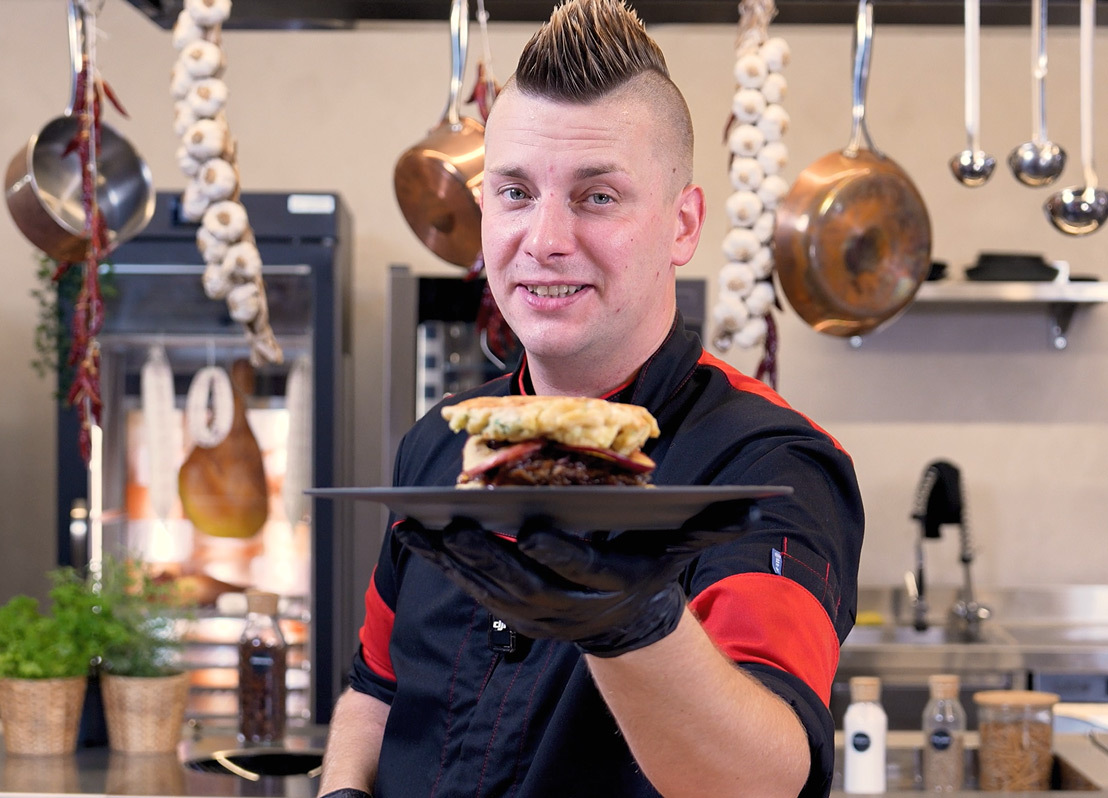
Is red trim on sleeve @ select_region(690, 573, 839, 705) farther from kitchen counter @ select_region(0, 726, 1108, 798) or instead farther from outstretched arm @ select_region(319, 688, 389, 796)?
kitchen counter @ select_region(0, 726, 1108, 798)

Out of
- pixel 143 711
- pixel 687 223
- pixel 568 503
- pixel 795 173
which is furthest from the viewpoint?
pixel 795 173

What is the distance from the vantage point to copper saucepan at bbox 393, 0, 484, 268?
2088 millimetres

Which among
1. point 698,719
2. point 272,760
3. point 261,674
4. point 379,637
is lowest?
point 272,760

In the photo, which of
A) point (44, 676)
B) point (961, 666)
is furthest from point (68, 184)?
point (961, 666)

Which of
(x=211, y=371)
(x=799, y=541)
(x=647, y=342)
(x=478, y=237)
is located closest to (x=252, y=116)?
(x=211, y=371)

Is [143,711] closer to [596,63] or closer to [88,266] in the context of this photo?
[88,266]

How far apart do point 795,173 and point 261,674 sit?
2.60 meters

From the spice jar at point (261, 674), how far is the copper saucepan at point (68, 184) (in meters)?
0.68

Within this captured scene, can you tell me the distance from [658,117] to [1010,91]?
11.0 feet

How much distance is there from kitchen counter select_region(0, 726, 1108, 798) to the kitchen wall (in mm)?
1878

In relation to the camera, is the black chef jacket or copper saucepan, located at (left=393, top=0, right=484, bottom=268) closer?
the black chef jacket

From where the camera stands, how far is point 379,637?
1409mm

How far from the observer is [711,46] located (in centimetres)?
411

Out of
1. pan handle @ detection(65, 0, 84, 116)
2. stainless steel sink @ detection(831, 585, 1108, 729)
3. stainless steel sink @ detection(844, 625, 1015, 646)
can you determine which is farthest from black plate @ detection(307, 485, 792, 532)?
stainless steel sink @ detection(844, 625, 1015, 646)
